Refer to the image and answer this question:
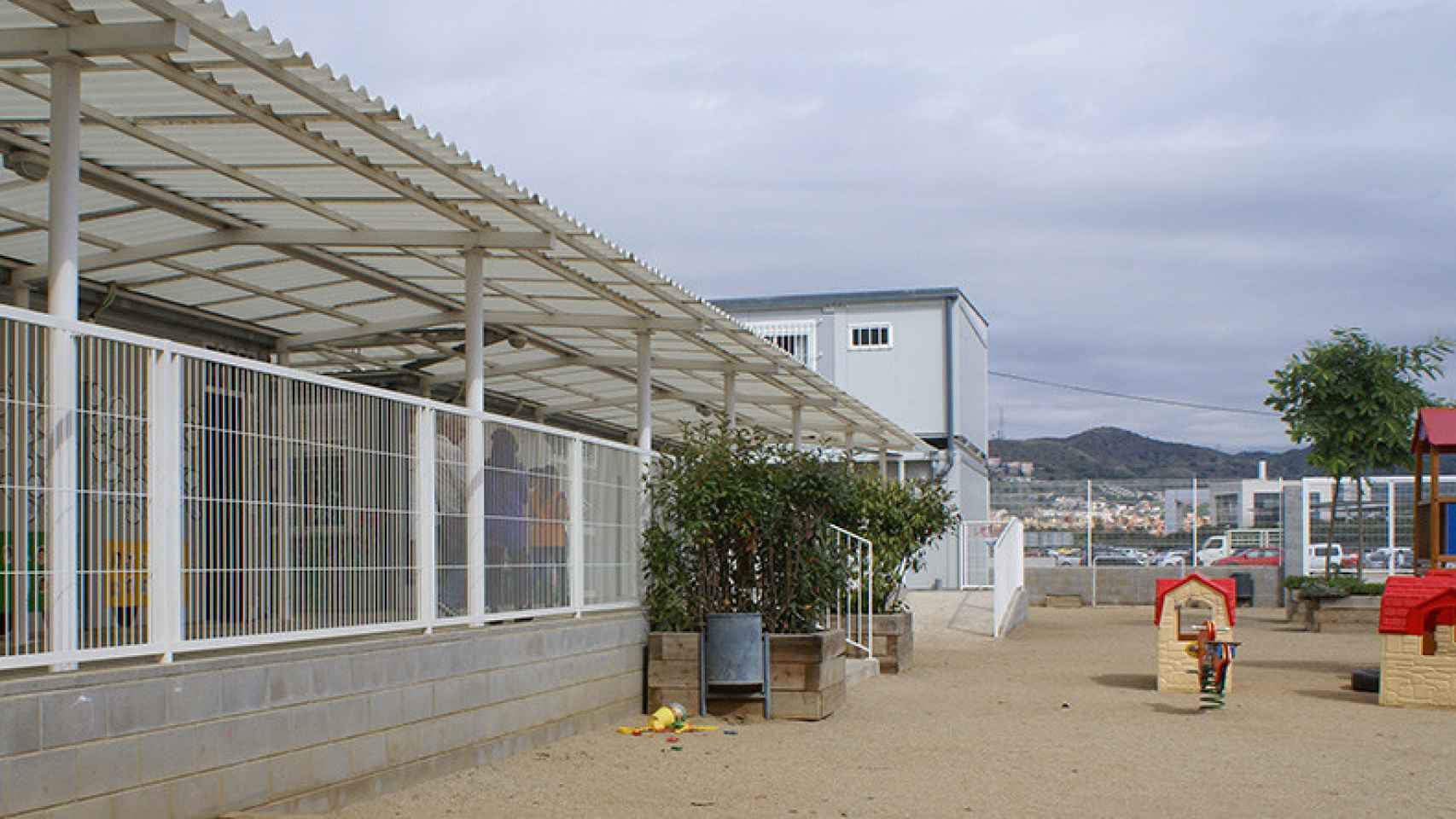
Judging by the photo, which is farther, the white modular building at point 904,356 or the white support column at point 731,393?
the white modular building at point 904,356

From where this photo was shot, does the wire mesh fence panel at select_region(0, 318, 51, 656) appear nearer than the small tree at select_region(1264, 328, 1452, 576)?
Yes

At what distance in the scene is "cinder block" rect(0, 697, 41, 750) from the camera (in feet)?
18.8

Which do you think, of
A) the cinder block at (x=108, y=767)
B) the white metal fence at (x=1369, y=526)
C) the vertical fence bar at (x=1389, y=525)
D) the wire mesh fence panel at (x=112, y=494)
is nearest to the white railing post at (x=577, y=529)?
the wire mesh fence panel at (x=112, y=494)

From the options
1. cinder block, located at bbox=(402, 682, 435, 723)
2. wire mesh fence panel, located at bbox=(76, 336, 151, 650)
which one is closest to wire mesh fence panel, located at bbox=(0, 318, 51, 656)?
wire mesh fence panel, located at bbox=(76, 336, 151, 650)

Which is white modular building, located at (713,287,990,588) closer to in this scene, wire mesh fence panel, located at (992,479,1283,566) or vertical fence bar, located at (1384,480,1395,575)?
wire mesh fence panel, located at (992,479,1283,566)

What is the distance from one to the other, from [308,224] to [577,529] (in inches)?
116

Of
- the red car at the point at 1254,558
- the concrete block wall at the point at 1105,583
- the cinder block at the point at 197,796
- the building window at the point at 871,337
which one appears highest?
the building window at the point at 871,337

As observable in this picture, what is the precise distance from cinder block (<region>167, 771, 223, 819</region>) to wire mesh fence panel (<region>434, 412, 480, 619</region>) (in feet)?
9.28

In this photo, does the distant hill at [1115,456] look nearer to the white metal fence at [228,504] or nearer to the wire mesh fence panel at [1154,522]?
the wire mesh fence panel at [1154,522]

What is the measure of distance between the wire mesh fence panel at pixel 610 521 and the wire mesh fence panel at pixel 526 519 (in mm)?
398

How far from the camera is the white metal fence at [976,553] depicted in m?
37.0

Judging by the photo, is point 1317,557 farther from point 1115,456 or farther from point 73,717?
point 1115,456

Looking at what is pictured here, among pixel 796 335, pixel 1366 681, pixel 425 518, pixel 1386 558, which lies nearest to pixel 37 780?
pixel 425 518

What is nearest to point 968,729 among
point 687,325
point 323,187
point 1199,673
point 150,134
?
point 1199,673
